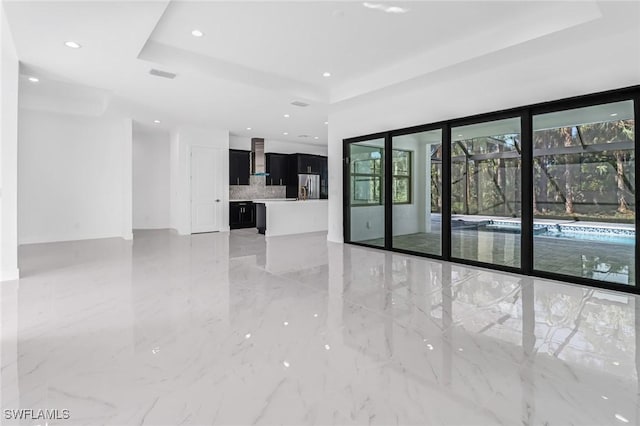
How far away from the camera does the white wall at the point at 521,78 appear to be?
378 cm

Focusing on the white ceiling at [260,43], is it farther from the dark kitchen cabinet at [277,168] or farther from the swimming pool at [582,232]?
the dark kitchen cabinet at [277,168]

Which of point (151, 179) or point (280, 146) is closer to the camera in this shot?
point (151, 179)

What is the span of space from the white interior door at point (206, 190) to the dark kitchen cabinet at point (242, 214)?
54 centimetres

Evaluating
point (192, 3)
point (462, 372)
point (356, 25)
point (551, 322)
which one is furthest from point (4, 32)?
A: point (551, 322)

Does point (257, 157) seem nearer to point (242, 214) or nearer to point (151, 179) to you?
point (242, 214)

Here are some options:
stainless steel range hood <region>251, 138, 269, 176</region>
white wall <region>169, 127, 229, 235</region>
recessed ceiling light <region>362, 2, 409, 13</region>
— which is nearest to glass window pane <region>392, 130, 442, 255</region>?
recessed ceiling light <region>362, 2, 409, 13</region>

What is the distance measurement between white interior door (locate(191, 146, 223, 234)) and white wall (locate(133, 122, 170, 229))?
1.58 m

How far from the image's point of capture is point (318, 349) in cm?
250

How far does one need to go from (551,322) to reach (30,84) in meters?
8.46

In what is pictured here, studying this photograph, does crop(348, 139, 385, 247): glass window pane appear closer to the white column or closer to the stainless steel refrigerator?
the stainless steel refrigerator

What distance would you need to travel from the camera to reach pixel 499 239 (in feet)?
17.0

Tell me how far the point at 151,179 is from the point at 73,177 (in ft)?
7.77

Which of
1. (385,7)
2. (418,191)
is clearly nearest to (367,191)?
(418,191)

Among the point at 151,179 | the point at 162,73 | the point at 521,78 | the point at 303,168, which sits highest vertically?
the point at 162,73
